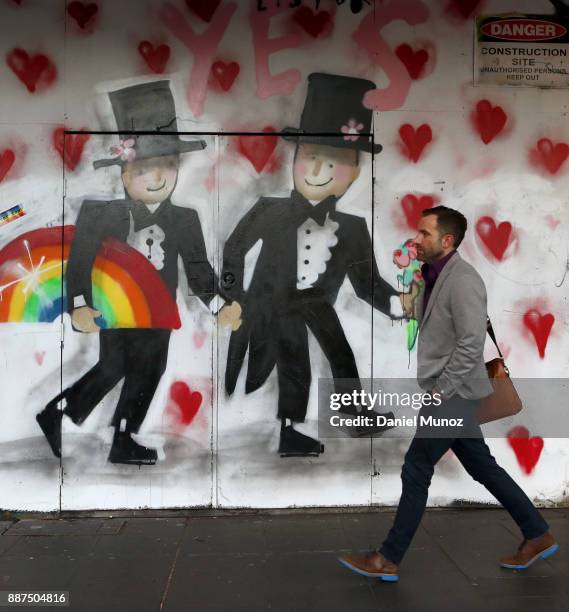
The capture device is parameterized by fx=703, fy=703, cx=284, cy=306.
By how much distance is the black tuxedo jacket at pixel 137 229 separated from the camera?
488cm

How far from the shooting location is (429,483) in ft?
12.6

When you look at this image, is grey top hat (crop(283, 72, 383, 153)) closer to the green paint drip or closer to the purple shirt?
the purple shirt

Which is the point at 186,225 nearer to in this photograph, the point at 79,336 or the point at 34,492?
the point at 79,336

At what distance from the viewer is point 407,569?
4.00 metres

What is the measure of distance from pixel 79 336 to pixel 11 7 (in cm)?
233

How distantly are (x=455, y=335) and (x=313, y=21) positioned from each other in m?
2.59

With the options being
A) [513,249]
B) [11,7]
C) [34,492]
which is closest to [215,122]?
[11,7]

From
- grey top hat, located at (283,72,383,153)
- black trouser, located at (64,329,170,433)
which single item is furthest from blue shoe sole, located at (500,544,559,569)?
grey top hat, located at (283,72,383,153)

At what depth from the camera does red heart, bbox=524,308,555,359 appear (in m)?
5.06

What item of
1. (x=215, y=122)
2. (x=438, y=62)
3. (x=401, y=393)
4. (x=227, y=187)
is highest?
(x=438, y=62)

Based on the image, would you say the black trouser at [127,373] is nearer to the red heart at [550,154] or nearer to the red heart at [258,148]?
the red heart at [258,148]

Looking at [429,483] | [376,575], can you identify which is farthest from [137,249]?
[376,575]

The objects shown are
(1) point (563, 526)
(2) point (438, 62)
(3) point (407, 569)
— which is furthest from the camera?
(2) point (438, 62)

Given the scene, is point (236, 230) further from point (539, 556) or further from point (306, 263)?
point (539, 556)
